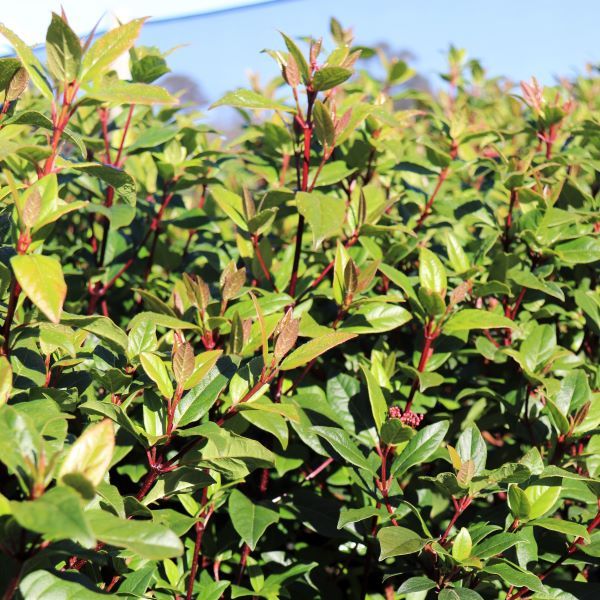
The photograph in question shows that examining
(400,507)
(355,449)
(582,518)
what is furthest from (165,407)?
(582,518)

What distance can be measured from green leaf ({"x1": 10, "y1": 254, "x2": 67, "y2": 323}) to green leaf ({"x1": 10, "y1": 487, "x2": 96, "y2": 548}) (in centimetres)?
24

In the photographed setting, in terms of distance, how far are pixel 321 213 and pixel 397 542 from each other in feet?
2.16

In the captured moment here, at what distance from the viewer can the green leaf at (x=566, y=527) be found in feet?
4.23

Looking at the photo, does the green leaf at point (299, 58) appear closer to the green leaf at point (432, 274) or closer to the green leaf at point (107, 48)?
the green leaf at point (107, 48)

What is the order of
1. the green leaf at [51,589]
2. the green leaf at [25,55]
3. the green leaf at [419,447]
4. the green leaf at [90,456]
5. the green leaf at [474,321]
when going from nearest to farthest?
the green leaf at [90,456] → the green leaf at [51,589] → the green leaf at [25,55] → the green leaf at [419,447] → the green leaf at [474,321]

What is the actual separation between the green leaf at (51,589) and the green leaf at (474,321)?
91 cm

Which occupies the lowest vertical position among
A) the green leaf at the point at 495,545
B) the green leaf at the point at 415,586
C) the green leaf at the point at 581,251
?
the green leaf at the point at 415,586

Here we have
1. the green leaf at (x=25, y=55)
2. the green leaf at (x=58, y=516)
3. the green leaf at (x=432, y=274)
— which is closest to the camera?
the green leaf at (x=58, y=516)

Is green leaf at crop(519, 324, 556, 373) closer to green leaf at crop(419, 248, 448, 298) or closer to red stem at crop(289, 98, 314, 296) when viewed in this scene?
green leaf at crop(419, 248, 448, 298)

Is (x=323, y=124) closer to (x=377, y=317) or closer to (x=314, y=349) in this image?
(x=377, y=317)

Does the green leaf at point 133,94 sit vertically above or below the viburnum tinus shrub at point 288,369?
above

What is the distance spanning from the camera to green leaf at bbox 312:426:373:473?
1431mm

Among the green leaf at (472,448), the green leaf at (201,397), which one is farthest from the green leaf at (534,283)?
the green leaf at (201,397)

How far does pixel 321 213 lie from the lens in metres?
1.52
